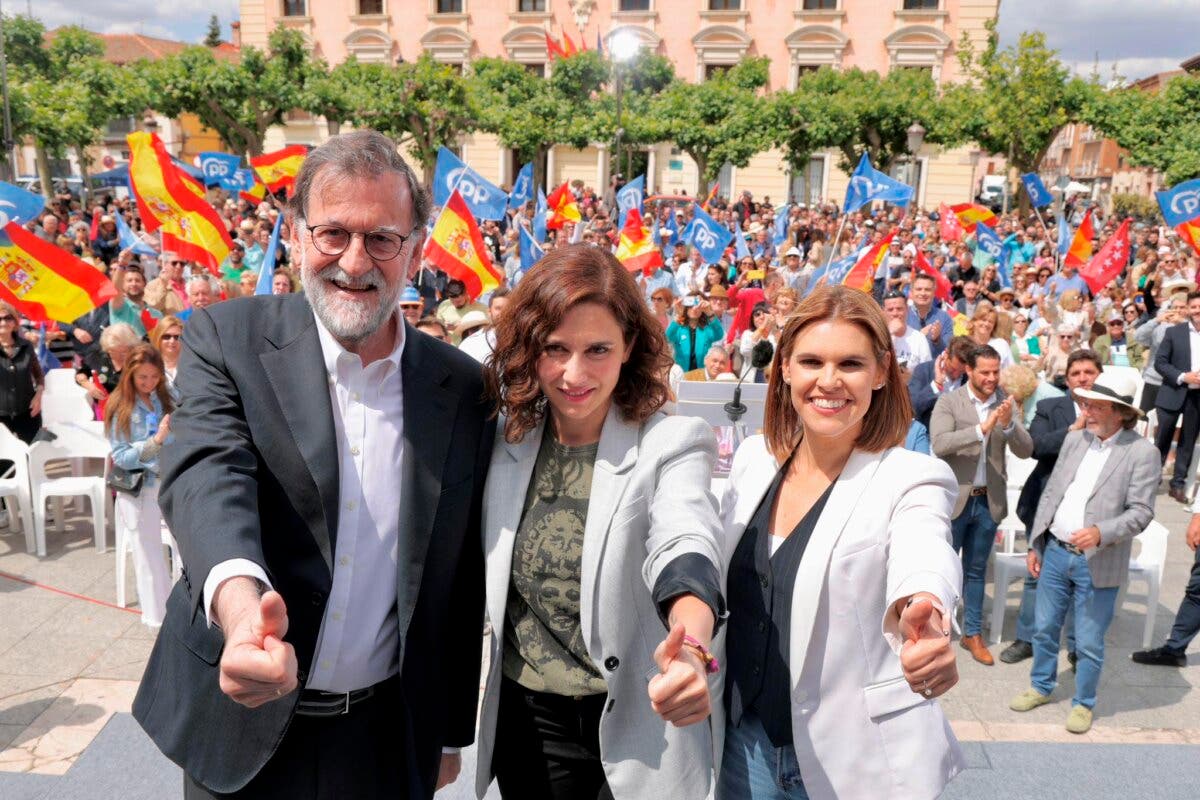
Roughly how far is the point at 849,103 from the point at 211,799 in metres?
35.3

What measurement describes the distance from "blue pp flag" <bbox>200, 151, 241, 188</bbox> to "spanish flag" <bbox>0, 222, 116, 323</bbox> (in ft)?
28.2

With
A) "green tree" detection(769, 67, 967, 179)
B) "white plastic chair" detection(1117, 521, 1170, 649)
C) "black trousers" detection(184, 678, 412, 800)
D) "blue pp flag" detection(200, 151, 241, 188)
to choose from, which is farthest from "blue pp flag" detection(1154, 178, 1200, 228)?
"green tree" detection(769, 67, 967, 179)

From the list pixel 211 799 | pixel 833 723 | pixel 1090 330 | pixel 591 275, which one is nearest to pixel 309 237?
pixel 591 275

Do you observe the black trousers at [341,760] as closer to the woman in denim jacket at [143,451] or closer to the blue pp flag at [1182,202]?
the woman in denim jacket at [143,451]

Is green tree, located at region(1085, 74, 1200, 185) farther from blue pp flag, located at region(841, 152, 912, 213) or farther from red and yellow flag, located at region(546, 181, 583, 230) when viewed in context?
red and yellow flag, located at region(546, 181, 583, 230)

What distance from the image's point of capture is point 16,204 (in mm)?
7098

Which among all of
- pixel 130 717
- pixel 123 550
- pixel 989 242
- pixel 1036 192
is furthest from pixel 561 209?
pixel 130 717

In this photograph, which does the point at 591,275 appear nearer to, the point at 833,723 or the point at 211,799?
the point at 833,723

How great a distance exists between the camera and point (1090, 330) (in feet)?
31.9

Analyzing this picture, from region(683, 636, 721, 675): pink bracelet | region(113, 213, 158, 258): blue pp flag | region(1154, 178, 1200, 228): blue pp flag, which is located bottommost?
region(683, 636, 721, 675): pink bracelet

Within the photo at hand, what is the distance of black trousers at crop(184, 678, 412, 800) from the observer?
193 cm

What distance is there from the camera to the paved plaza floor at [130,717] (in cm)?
373

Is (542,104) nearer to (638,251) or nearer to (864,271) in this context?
(638,251)

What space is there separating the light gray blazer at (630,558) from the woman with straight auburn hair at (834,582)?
192 mm
